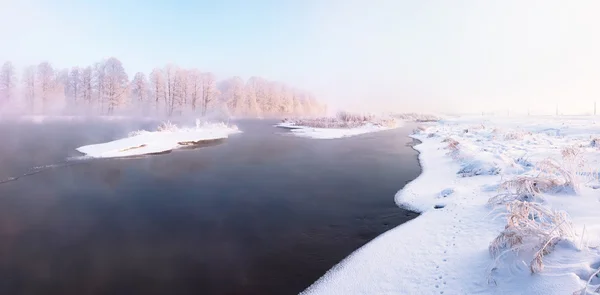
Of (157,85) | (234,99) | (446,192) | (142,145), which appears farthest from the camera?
(234,99)

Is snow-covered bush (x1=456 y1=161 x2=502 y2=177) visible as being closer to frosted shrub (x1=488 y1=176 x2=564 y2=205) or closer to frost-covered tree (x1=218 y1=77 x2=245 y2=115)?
frosted shrub (x1=488 y1=176 x2=564 y2=205)

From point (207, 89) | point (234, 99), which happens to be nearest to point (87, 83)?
point (207, 89)

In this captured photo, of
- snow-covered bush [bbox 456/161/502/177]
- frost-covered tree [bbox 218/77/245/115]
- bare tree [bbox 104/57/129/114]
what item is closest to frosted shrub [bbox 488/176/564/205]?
snow-covered bush [bbox 456/161/502/177]

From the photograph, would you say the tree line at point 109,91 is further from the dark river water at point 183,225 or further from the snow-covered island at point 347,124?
the dark river water at point 183,225

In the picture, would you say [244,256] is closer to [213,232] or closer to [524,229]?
[213,232]

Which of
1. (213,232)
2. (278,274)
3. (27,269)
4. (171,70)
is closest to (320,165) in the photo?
(213,232)

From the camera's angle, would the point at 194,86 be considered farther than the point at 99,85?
Yes

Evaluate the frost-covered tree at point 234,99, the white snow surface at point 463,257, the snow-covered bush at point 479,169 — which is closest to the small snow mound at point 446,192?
the white snow surface at point 463,257

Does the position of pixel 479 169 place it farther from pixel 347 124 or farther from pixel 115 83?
pixel 115 83
